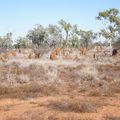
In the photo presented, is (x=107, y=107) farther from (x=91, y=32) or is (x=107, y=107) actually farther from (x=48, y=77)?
(x=91, y=32)

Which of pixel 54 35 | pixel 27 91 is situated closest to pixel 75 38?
pixel 54 35

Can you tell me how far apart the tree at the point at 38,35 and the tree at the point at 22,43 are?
4.01 ft

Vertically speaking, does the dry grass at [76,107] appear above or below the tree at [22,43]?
below

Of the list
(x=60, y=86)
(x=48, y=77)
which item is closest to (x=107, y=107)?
(x=60, y=86)

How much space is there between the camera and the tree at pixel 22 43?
65.1 m

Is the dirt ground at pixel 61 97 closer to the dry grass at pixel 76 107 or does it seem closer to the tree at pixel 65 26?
the dry grass at pixel 76 107

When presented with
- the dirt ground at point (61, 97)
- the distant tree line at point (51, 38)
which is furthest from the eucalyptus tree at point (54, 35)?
the dirt ground at point (61, 97)

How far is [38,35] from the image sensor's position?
64.8 meters

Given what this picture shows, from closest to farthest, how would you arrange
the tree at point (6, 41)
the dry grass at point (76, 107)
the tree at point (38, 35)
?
the dry grass at point (76, 107), the tree at point (6, 41), the tree at point (38, 35)

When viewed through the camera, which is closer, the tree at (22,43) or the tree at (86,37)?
the tree at (22,43)

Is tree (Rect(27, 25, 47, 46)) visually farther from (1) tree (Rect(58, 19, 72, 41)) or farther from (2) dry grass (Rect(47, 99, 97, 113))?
(2) dry grass (Rect(47, 99, 97, 113))

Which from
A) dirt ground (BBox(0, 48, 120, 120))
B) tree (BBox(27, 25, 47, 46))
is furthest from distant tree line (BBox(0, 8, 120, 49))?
dirt ground (BBox(0, 48, 120, 120))

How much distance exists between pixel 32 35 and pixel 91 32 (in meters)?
11.9

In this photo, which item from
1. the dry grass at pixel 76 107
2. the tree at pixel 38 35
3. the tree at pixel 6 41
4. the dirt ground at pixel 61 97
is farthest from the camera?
the tree at pixel 38 35
